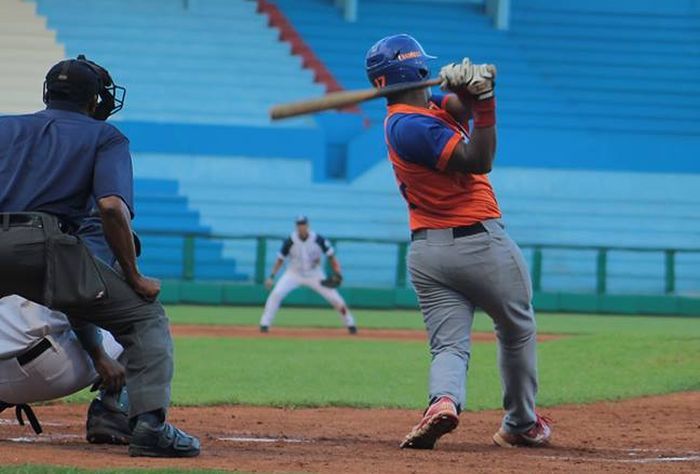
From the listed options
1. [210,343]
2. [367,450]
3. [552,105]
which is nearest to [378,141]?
[552,105]

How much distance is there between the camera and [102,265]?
6223mm

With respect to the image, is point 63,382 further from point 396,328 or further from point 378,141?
point 378,141

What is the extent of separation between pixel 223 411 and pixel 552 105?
22.2m

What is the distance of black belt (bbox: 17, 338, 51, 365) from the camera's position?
21.2 ft

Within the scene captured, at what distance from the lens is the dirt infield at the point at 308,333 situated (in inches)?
719

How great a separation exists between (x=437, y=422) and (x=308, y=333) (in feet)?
41.4

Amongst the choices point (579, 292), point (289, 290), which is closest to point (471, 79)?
point (289, 290)

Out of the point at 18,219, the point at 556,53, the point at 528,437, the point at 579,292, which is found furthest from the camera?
the point at 556,53

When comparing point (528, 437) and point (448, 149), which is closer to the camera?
point (448, 149)

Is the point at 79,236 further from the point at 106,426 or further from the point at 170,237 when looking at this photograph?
the point at 170,237

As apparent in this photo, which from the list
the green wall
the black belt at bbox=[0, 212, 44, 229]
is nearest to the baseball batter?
the black belt at bbox=[0, 212, 44, 229]

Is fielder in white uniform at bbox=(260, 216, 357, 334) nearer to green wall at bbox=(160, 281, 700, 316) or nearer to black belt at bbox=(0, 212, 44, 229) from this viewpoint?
green wall at bbox=(160, 281, 700, 316)

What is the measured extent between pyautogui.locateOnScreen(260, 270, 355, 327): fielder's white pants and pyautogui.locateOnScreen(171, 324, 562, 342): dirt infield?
210mm

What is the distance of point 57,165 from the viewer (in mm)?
6137
